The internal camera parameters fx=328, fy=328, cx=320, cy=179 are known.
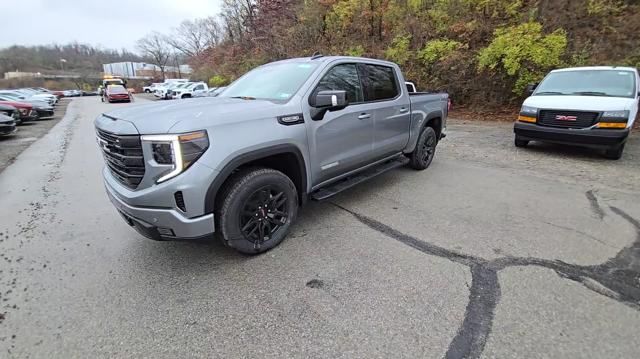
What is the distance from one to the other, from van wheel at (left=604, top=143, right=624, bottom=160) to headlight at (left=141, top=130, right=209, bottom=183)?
7.22 metres

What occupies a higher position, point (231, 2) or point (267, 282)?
point (231, 2)

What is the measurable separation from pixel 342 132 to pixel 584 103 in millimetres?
5231

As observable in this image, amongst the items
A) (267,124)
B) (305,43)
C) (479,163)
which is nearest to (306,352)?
(267,124)

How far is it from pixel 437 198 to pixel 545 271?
184 cm

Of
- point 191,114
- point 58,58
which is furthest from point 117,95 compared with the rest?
point 58,58

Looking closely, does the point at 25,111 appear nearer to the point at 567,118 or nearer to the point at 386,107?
the point at 386,107

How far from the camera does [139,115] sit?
269cm

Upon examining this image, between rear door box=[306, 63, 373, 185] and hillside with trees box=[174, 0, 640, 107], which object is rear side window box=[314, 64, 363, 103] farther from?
hillside with trees box=[174, 0, 640, 107]

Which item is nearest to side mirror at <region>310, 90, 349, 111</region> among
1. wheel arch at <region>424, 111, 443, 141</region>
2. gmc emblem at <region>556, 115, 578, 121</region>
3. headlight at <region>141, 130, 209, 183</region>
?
headlight at <region>141, 130, 209, 183</region>

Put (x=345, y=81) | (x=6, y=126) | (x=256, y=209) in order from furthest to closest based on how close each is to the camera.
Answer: (x=6, y=126) → (x=345, y=81) → (x=256, y=209)

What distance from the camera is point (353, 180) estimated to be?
13.5 ft

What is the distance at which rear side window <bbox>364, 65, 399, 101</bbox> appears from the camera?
14.0ft

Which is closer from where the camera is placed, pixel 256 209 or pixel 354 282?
pixel 354 282

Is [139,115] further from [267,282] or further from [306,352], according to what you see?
[306,352]
